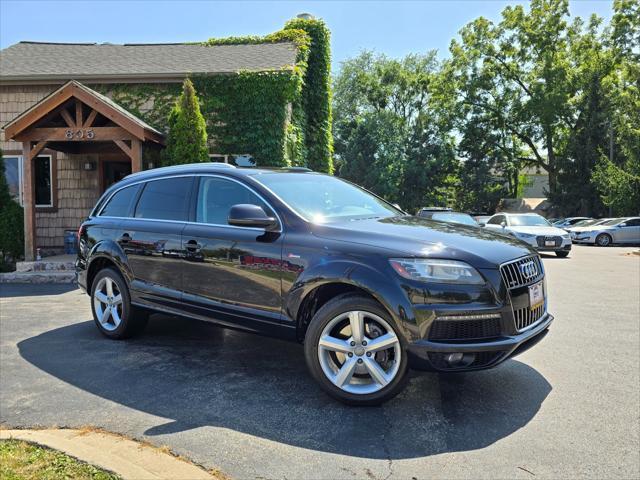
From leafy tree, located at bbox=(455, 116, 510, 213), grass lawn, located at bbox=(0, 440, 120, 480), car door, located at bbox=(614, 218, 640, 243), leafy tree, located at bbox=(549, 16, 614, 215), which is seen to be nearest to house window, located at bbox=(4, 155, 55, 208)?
grass lawn, located at bbox=(0, 440, 120, 480)

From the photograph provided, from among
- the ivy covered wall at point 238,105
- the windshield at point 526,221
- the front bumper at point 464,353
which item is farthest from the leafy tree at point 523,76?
the front bumper at point 464,353

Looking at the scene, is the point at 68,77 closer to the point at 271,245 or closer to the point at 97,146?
the point at 97,146

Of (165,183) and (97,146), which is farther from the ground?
(97,146)

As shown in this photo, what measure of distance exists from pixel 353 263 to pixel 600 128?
37.4 metres

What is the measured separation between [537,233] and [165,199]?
1403 cm

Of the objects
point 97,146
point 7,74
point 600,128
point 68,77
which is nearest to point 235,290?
point 97,146

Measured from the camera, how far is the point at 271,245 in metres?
4.15

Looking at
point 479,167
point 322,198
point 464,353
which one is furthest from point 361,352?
point 479,167

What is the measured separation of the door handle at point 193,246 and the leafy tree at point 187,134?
7178 mm

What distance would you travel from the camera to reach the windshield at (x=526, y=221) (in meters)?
17.3

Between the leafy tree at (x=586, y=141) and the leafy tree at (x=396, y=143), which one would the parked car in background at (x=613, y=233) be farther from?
the leafy tree at (x=396, y=143)

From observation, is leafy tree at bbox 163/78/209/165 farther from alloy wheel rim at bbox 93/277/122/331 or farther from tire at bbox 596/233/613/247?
tire at bbox 596/233/613/247

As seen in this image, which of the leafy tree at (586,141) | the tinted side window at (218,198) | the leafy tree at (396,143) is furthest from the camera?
the leafy tree at (396,143)

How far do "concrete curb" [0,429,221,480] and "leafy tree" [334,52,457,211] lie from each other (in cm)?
3909
